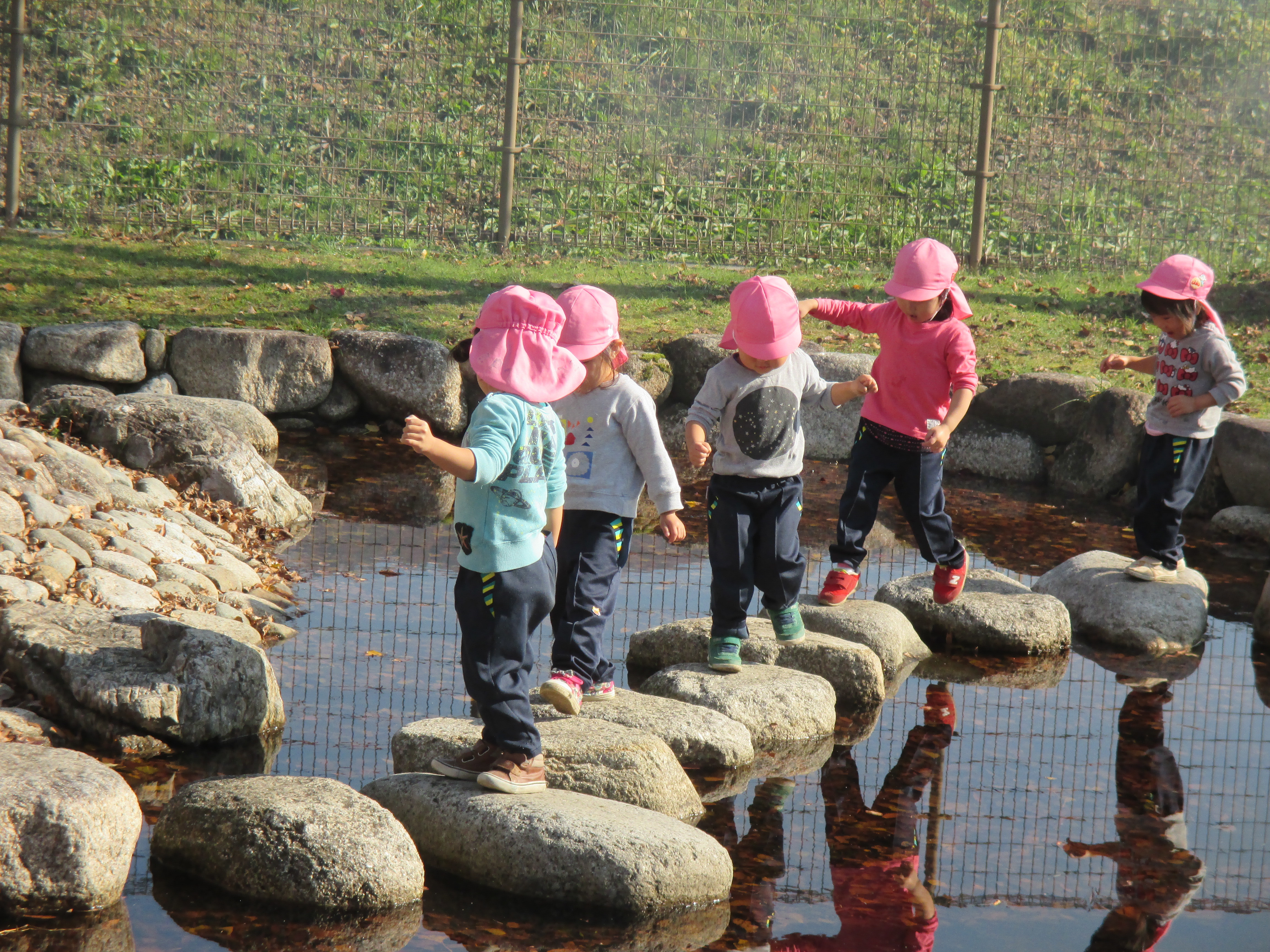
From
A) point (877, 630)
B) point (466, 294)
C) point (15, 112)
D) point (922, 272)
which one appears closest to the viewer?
point (877, 630)

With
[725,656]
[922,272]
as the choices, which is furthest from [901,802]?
[922,272]

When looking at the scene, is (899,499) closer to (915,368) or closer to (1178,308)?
(915,368)

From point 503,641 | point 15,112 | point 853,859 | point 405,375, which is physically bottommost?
point 853,859

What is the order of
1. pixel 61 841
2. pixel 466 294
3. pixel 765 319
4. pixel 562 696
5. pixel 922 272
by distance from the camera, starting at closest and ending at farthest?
pixel 61 841, pixel 562 696, pixel 765 319, pixel 922 272, pixel 466 294

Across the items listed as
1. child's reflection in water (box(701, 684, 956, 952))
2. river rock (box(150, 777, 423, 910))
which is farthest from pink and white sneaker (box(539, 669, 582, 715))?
river rock (box(150, 777, 423, 910))

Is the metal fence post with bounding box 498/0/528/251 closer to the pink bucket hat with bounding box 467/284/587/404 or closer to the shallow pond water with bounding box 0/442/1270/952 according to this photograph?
the shallow pond water with bounding box 0/442/1270/952

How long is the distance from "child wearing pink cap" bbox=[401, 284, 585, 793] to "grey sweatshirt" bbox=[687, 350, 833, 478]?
1.15 meters

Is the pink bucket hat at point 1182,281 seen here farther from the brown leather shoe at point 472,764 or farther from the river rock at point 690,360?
the brown leather shoe at point 472,764

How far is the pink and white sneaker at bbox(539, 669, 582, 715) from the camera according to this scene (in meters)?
4.21

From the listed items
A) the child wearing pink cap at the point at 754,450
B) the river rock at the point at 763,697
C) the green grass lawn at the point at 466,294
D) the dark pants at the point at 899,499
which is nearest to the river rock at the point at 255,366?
the green grass lawn at the point at 466,294

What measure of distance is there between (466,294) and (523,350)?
6.79 metres

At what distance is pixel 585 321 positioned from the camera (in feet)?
14.1

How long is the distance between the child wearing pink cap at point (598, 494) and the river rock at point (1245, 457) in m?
4.82

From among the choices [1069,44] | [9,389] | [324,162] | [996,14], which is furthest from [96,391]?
[1069,44]
